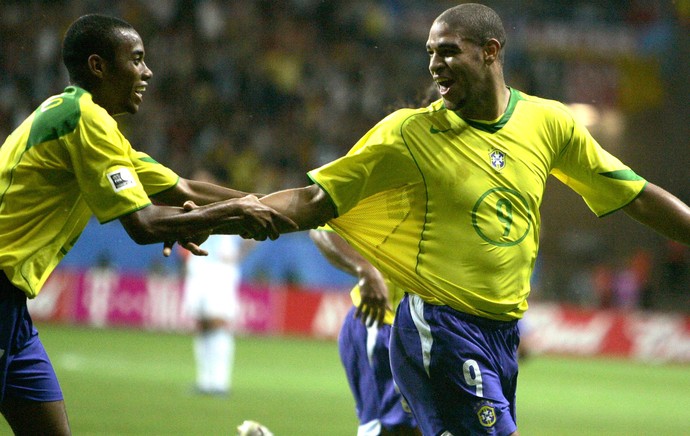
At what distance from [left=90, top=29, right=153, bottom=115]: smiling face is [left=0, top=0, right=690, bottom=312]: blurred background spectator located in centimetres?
1235

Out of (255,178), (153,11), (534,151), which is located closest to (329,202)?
(534,151)

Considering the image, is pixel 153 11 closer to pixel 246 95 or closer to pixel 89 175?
pixel 246 95

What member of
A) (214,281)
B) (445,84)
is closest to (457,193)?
(445,84)

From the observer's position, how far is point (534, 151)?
5.23 m

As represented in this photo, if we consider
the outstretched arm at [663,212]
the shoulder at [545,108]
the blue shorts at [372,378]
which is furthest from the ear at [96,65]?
the outstretched arm at [663,212]

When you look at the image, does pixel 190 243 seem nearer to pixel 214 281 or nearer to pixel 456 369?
pixel 456 369

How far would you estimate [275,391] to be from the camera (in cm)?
1306

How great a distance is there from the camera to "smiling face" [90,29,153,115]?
5.21 meters

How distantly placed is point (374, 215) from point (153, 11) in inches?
657

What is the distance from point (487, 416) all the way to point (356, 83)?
18.4 meters

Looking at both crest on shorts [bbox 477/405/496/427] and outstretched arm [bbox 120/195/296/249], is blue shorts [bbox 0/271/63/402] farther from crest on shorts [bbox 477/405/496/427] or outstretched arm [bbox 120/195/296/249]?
crest on shorts [bbox 477/405/496/427]

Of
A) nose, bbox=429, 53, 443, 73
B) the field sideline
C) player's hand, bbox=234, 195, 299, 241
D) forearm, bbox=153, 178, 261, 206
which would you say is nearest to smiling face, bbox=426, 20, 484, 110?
nose, bbox=429, 53, 443, 73

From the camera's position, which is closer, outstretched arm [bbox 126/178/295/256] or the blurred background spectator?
outstretched arm [bbox 126/178/295/256]

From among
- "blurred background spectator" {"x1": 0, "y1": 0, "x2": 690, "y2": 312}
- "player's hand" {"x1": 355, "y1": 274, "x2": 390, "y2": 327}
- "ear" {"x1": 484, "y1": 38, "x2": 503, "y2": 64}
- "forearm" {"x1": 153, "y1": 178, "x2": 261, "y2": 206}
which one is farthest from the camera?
"blurred background spectator" {"x1": 0, "y1": 0, "x2": 690, "y2": 312}
